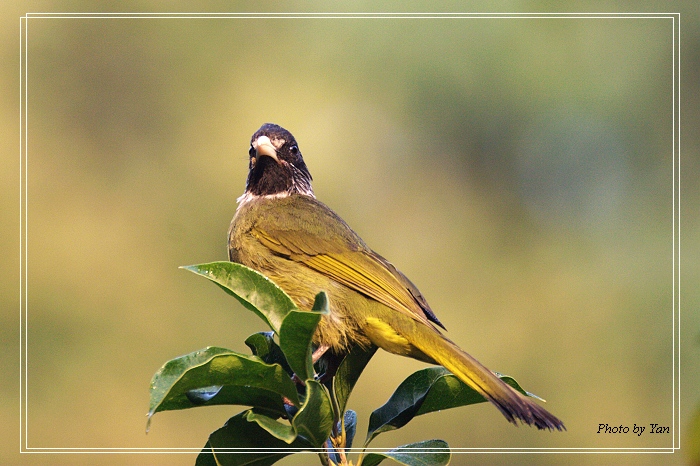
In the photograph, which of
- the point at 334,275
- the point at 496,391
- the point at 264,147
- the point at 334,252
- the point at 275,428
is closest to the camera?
the point at 275,428

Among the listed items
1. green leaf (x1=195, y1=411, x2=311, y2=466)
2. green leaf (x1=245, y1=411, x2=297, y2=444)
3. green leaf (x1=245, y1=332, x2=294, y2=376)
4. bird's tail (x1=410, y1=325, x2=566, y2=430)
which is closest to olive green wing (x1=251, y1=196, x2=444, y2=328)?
bird's tail (x1=410, y1=325, x2=566, y2=430)

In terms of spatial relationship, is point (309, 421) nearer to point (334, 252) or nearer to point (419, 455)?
point (419, 455)

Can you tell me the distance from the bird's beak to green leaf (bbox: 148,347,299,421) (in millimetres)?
2060

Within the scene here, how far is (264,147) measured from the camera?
13.1ft

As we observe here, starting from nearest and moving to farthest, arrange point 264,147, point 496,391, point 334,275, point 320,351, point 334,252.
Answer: point 496,391
point 320,351
point 334,275
point 334,252
point 264,147

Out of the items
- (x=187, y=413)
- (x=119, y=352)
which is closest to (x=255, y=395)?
(x=187, y=413)

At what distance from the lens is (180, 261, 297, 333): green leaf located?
2051mm

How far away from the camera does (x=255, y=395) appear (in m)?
2.13

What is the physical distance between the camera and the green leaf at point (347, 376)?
2.33m

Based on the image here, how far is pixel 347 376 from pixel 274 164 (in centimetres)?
195

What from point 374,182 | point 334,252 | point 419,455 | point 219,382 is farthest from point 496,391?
point 374,182

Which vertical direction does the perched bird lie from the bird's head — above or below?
below

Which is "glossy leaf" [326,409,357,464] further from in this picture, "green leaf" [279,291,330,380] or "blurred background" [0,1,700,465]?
"blurred background" [0,1,700,465]

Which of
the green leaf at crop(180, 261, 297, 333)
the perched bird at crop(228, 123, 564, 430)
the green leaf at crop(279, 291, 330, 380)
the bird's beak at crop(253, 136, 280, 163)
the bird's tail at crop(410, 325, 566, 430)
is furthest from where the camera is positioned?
the bird's beak at crop(253, 136, 280, 163)
